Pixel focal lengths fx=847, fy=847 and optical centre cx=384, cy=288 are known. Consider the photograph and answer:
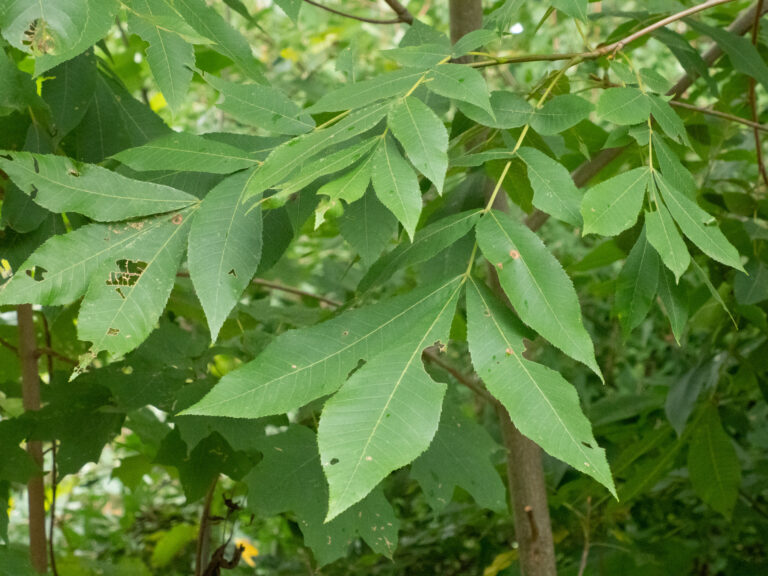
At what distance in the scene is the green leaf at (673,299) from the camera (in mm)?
649

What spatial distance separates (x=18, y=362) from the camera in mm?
1188

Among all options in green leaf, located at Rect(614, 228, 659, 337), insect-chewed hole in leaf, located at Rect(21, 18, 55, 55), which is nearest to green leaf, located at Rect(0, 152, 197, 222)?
insect-chewed hole in leaf, located at Rect(21, 18, 55, 55)

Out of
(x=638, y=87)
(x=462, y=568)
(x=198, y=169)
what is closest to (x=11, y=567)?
(x=198, y=169)

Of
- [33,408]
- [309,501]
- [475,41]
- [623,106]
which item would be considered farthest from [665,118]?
[33,408]

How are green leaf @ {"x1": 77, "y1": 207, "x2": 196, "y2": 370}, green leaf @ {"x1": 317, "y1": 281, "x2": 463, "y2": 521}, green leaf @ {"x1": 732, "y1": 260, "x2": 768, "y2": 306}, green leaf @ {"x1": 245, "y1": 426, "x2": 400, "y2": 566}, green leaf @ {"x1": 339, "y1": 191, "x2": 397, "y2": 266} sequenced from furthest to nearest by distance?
green leaf @ {"x1": 732, "y1": 260, "x2": 768, "y2": 306}
green leaf @ {"x1": 245, "y1": 426, "x2": 400, "y2": 566}
green leaf @ {"x1": 339, "y1": 191, "x2": 397, "y2": 266}
green leaf @ {"x1": 77, "y1": 207, "x2": 196, "y2": 370}
green leaf @ {"x1": 317, "y1": 281, "x2": 463, "y2": 521}

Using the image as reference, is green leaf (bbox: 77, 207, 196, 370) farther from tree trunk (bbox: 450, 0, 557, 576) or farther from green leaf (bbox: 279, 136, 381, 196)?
tree trunk (bbox: 450, 0, 557, 576)

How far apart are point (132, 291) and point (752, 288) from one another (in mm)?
660

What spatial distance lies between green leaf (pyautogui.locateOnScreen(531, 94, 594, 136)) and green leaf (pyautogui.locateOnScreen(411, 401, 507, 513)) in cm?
36

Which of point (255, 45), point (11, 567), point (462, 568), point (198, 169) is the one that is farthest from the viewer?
point (255, 45)

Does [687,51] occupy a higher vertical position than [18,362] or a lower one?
higher

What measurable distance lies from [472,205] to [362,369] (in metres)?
0.41

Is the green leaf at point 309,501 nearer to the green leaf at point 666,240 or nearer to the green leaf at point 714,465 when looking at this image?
the green leaf at point 666,240

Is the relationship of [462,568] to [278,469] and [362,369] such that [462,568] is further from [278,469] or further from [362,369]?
[362,369]

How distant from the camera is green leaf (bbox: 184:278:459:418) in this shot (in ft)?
1.69
